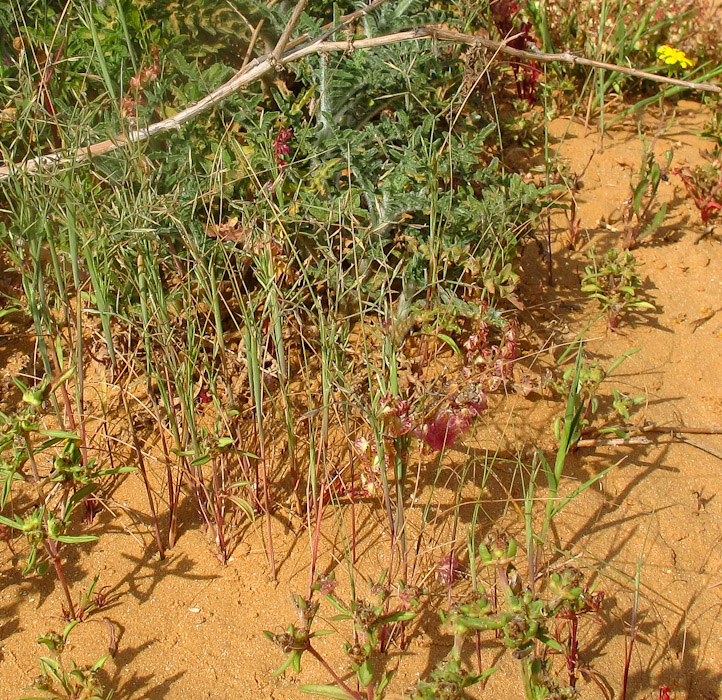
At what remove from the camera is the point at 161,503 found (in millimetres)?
2295

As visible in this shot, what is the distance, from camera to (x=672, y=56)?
3781 millimetres

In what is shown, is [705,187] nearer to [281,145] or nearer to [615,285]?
[615,285]

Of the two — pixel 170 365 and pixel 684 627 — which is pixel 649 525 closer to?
pixel 684 627

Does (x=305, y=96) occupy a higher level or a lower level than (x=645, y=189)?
higher

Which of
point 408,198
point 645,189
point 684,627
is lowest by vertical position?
point 684,627

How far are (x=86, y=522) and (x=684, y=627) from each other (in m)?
1.52

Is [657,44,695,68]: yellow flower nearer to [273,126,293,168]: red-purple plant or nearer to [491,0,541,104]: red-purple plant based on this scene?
[491,0,541,104]: red-purple plant

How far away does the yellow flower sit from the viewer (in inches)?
148

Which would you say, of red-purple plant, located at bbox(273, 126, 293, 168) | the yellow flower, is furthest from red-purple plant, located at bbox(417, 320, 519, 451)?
the yellow flower

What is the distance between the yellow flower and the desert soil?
144 centimetres

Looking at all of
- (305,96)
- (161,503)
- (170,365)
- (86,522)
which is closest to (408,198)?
(305,96)

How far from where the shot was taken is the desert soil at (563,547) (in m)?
1.95

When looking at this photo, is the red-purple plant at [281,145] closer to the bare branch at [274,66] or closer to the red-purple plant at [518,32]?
the bare branch at [274,66]

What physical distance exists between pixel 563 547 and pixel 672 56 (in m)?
2.53
